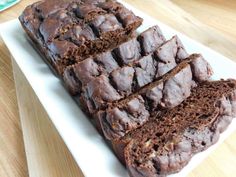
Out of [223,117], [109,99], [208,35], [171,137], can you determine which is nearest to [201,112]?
[223,117]

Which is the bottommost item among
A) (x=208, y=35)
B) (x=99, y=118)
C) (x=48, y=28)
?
(x=208, y=35)

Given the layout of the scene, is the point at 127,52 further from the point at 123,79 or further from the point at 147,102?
the point at 147,102

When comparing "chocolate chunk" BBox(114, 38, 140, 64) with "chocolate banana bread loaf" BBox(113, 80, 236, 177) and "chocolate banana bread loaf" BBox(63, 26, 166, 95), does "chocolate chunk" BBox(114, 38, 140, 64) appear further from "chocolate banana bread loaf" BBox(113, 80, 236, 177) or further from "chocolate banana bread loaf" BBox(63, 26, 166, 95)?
"chocolate banana bread loaf" BBox(113, 80, 236, 177)

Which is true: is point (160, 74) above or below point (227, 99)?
above

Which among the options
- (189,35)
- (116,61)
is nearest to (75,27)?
(116,61)

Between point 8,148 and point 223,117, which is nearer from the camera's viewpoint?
point 223,117

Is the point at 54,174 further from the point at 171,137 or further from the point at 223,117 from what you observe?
the point at 223,117

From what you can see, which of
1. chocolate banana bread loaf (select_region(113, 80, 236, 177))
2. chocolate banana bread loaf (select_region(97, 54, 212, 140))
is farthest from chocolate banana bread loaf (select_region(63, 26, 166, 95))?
chocolate banana bread loaf (select_region(113, 80, 236, 177))

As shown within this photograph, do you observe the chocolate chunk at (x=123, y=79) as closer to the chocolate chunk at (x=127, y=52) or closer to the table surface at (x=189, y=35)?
the chocolate chunk at (x=127, y=52)
